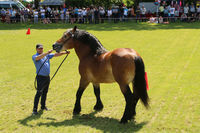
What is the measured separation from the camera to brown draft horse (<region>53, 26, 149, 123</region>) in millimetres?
6324

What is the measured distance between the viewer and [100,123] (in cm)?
672

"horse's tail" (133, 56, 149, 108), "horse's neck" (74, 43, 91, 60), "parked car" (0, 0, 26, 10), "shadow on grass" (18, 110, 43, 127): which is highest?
"parked car" (0, 0, 26, 10)

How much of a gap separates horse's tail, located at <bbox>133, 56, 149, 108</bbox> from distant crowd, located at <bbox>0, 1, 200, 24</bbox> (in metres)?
26.0

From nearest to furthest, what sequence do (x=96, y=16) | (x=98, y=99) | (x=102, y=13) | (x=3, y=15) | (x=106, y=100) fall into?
(x=98, y=99)
(x=106, y=100)
(x=96, y=16)
(x=102, y=13)
(x=3, y=15)

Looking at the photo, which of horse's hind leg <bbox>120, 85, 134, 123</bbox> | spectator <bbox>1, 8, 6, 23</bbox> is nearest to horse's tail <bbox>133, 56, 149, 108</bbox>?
horse's hind leg <bbox>120, 85, 134, 123</bbox>

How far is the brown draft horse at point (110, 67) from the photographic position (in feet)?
20.7

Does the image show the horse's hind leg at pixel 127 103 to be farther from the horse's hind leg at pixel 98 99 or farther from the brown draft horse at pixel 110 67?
the horse's hind leg at pixel 98 99

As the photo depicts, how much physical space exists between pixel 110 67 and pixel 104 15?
2862 cm

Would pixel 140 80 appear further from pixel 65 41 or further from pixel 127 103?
pixel 65 41

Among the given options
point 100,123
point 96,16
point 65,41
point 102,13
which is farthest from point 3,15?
point 100,123

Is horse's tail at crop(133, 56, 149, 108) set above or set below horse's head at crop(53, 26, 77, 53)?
below

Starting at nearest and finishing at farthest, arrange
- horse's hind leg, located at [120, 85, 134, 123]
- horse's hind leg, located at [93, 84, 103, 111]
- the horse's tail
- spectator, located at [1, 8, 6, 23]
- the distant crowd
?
the horse's tail
horse's hind leg, located at [120, 85, 134, 123]
horse's hind leg, located at [93, 84, 103, 111]
the distant crowd
spectator, located at [1, 8, 6, 23]

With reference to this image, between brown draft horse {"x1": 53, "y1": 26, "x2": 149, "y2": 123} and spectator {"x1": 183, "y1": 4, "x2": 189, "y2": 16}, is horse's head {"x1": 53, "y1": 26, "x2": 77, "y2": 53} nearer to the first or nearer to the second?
brown draft horse {"x1": 53, "y1": 26, "x2": 149, "y2": 123}

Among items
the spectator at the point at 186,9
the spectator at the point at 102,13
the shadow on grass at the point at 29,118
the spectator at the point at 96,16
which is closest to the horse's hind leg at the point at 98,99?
the shadow on grass at the point at 29,118
